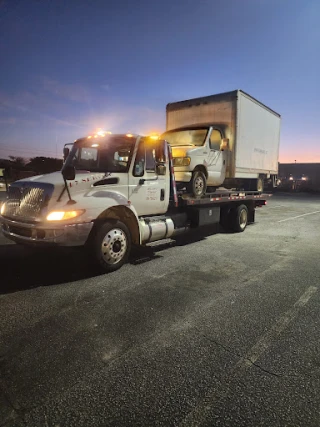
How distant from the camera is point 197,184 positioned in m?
7.60

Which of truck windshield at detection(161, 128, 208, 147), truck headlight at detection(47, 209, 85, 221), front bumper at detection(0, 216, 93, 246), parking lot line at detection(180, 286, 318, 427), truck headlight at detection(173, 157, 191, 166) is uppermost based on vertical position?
truck windshield at detection(161, 128, 208, 147)

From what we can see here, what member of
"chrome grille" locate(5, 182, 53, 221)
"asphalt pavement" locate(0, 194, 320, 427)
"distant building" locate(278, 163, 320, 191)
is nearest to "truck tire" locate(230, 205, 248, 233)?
"asphalt pavement" locate(0, 194, 320, 427)

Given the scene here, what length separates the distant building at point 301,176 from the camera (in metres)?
40.7

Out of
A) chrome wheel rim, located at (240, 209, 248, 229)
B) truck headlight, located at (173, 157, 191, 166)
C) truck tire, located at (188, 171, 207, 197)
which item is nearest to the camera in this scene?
truck headlight, located at (173, 157, 191, 166)

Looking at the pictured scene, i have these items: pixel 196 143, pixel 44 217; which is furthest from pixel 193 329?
pixel 196 143

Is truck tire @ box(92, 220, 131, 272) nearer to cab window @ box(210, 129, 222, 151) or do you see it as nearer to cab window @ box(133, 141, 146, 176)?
cab window @ box(133, 141, 146, 176)

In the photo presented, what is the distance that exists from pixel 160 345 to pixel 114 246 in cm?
252

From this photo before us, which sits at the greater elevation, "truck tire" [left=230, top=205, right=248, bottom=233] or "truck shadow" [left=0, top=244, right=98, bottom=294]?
"truck tire" [left=230, top=205, right=248, bottom=233]

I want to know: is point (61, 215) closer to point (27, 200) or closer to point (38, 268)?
point (27, 200)

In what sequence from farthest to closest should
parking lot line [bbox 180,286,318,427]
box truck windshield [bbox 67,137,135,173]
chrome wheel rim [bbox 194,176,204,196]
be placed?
chrome wheel rim [bbox 194,176,204,196] → box truck windshield [bbox 67,137,135,173] → parking lot line [bbox 180,286,318,427]

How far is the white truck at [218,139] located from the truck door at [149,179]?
4.02ft

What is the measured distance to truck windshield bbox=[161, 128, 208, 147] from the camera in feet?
25.5

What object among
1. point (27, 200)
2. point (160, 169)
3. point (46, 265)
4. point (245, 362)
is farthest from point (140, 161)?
point (245, 362)

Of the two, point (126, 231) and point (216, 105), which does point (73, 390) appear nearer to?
point (126, 231)
